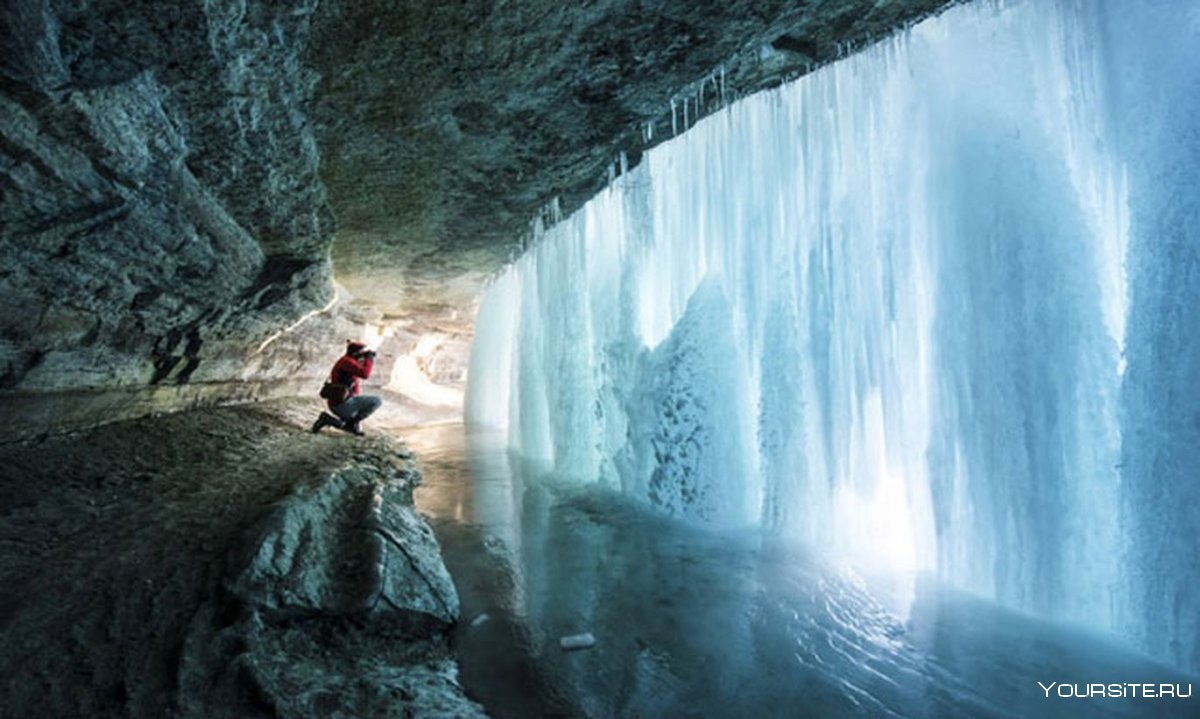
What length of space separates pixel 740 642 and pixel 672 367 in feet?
13.9

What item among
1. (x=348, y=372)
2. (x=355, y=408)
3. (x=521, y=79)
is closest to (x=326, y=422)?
(x=355, y=408)

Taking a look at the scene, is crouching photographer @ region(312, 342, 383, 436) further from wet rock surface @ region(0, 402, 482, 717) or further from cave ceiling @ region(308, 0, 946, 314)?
wet rock surface @ region(0, 402, 482, 717)

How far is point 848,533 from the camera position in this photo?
6.12 meters

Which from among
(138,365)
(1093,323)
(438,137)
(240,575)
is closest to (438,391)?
(138,365)

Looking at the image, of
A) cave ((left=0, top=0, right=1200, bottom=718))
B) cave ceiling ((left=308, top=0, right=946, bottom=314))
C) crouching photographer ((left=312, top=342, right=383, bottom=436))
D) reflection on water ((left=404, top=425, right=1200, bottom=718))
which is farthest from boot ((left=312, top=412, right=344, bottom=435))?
reflection on water ((left=404, top=425, right=1200, bottom=718))

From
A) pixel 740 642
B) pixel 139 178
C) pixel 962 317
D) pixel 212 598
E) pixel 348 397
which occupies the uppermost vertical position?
pixel 139 178

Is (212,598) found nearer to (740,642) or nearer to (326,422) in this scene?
(740,642)

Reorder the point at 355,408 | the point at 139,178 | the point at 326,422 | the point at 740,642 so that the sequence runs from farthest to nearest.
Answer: the point at 355,408
the point at 326,422
the point at 139,178
the point at 740,642

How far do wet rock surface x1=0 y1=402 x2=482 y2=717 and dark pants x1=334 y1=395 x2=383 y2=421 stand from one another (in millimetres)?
5352

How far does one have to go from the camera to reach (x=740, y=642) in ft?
12.5

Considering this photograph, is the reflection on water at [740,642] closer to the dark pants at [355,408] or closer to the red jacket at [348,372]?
the dark pants at [355,408]

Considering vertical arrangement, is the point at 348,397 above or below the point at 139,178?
below

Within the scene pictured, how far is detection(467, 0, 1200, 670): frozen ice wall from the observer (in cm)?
359

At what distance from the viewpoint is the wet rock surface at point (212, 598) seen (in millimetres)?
2525
